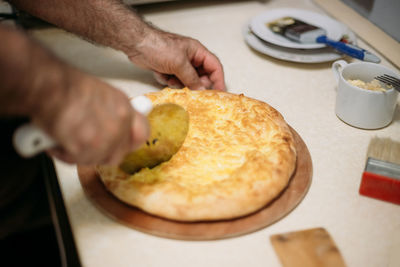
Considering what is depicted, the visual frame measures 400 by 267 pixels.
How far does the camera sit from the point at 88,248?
0.75 metres

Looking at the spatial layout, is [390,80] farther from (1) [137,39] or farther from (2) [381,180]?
(1) [137,39]

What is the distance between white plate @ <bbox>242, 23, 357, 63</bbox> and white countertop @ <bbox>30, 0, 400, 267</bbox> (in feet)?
0.12

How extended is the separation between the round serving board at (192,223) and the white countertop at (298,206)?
0.7 inches

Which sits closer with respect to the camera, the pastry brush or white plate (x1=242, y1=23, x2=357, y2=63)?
the pastry brush

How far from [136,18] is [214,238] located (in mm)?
781

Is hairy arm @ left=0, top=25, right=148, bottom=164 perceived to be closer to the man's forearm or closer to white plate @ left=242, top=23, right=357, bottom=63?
the man's forearm

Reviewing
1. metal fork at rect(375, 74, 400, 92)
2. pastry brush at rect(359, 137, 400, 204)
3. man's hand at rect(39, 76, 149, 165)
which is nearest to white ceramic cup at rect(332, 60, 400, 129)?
metal fork at rect(375, 74, 400, 92)

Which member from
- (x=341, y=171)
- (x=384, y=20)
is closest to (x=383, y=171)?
(x=341, y=171)

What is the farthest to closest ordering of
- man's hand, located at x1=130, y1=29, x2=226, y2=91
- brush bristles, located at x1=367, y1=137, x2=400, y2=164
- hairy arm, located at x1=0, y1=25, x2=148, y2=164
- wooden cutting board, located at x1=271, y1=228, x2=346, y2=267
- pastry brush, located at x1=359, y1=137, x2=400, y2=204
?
man's hand, located at x1=130, y1=29, x2=226, y2=91, brush bristles, located at x1=367, y1=137, x2=400, y2=164, pastry brush, located at x1=359, y1=137, x2=400, y2=204, wooden cutting board, located at x1=271, y1=228, x2=346, y2=267, hairy arm, located at x1=0, y1=25, x2=148, y2=164

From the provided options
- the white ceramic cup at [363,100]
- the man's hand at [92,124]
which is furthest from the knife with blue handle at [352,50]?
the man's hand at [92,124]

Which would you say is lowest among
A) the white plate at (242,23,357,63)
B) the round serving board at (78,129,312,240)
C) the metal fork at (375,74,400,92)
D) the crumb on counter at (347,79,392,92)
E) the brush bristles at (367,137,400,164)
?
the round serving board at (78,129,312,240)

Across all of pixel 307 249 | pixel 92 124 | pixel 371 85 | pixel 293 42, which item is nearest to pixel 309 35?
pixel 293 42

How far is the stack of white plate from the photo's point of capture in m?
1.33

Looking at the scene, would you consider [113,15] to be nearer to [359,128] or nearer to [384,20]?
[359,128]
